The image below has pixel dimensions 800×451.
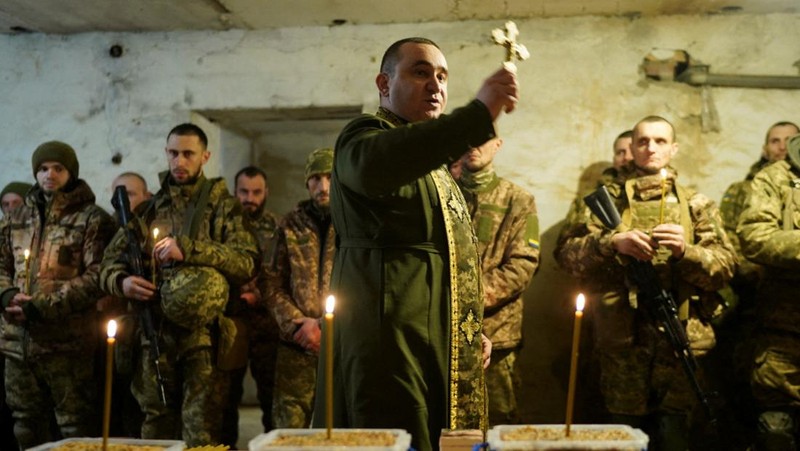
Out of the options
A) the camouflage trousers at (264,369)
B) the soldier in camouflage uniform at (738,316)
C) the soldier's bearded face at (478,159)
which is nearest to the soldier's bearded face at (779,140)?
the soldier in camouflage uniform at (738,316)

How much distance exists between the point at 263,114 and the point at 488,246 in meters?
2.54

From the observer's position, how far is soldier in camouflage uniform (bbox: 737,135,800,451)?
13.1ft

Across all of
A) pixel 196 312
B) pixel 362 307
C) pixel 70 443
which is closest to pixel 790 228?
pixel 362 307

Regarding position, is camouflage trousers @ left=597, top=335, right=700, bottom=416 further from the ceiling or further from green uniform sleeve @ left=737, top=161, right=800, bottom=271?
the ceiling

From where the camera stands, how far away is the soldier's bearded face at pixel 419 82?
2295 mm

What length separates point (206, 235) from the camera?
4.42m

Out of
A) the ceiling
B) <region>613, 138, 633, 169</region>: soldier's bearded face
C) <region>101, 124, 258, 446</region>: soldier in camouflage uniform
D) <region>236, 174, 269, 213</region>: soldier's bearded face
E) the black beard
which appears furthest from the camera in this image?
<region>236, 174, 269, 213</region>: soldier's bearded face

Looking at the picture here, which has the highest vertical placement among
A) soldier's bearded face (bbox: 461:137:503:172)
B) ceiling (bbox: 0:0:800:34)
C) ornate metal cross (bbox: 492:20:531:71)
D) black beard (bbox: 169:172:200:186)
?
ceiling (bbox: 0:0:800:34)

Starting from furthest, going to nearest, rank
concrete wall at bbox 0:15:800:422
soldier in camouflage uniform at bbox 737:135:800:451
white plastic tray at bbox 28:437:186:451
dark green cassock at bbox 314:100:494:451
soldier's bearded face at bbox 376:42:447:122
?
1. concrete wall at bbox 0:15:800:422
2. soldier in camouflage uniform at bbox 737:135:800:451
3. soldier's bearded face at bbox 376:42:447:122
4. dark green cassock at bbox 314:100:494:451
5. white plastic tray at bbox 28:437:186:451

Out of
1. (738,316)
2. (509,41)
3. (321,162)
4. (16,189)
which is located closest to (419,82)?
(509,41)

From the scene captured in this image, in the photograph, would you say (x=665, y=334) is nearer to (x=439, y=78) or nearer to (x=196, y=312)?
(x=439, y=78)

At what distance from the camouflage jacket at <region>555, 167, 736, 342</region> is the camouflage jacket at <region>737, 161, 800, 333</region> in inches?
7.5

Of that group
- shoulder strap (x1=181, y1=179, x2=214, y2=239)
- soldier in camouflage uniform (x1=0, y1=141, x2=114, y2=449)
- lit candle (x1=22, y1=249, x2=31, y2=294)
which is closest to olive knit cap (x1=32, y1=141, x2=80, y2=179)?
soldier in camouflage uniform (x1=0, y1=141, x2=114, y2=449)

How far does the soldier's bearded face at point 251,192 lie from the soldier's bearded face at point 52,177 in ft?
4.28
